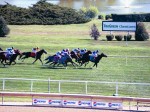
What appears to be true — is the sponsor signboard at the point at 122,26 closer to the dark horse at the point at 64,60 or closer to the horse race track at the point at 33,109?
the dark horse at the point at 64,60


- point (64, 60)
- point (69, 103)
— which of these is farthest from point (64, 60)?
point (69, 103)

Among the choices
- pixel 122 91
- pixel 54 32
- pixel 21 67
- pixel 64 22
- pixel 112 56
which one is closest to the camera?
pixel 122 91

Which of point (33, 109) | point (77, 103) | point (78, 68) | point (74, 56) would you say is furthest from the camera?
point (74, 56)

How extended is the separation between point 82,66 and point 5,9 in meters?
21.9

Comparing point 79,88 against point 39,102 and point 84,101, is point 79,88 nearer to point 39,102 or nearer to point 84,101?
point 84,101

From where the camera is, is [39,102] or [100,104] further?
[39,102]

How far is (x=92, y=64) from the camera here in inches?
1283

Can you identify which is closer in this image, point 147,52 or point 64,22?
point 147,52

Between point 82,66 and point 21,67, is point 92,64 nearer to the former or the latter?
point 82,66

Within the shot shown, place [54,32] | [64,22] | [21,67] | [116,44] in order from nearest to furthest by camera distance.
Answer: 1. [21,67]
2. [116,44]
3. [54,32]
4. [64,22]

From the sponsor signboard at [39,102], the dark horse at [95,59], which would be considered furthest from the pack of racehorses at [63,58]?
the sponsor signboard at [39,102]

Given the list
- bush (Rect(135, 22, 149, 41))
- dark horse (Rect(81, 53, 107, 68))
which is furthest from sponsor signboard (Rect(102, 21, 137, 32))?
dark horse (Rect(81, 53, 107, 68))

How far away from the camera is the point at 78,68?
31.4m

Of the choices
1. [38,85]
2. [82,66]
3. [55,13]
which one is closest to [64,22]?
[55,13]
